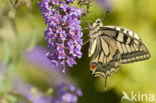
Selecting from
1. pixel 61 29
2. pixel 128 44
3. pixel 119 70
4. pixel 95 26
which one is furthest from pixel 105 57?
pixel 119 70

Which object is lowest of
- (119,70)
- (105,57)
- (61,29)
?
(61,29)

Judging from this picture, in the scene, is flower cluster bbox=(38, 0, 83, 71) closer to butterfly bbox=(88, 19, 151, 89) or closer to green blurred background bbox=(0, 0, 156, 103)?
butterfly bbox=(88, 19, 151, 89)

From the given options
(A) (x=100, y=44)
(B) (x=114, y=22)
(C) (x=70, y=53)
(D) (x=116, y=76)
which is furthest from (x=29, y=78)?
(C) (x=70, y=53)

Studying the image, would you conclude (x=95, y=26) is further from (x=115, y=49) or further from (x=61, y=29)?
(x=61, y=29)

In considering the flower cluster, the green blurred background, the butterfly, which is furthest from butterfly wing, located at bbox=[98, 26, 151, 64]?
the green blurred background

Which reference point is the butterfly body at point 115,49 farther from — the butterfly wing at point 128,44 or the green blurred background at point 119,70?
the green blurred background at point 119,70

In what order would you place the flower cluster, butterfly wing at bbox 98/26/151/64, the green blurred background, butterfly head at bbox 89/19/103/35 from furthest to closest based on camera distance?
the green blurred background
butterfly wing at bbox 98/26/151/64
butterfly head at bbox 89/19/103/35
the flower cluster

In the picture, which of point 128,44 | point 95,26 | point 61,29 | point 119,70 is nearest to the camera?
point 61,29
